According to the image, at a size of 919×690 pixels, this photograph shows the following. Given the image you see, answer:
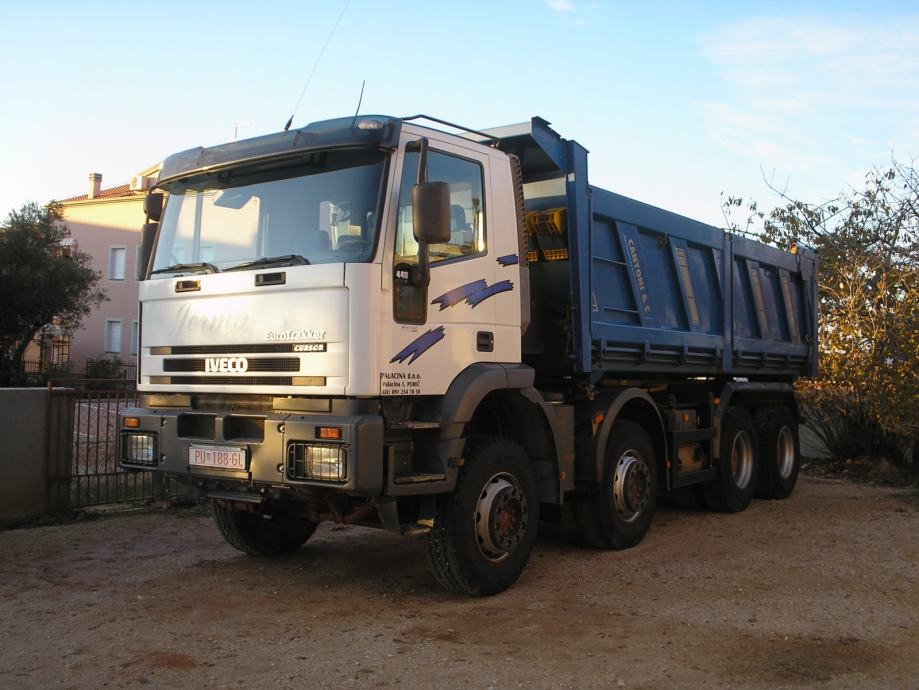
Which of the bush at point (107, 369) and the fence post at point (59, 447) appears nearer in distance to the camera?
the fence post at point (59, 447)

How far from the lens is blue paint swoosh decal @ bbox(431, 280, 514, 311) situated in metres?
5.86

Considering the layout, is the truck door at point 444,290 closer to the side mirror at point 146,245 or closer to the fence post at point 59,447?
the side mirror at point 146,245

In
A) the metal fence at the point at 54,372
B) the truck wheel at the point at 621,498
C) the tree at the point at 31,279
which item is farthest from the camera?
the tree at the point at 31,279

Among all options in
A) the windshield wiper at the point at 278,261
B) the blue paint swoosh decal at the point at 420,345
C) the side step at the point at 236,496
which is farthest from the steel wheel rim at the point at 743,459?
the windshield wiper at the point at 278,261

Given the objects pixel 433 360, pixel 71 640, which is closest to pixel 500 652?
pixel 433 360

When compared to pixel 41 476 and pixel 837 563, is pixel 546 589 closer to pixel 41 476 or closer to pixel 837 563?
pixel 837 563

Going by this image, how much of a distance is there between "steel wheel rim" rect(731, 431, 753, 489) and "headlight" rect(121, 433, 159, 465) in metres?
6.49

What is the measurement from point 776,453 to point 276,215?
7.29 meters

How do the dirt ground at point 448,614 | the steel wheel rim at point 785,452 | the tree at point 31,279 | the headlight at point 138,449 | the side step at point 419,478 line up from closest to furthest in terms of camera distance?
the dirt ground at point 448,614 → the side step at point 419,478 → the headlight at point 138,449 → the steel wheel rim at point 785,452 → the tree at point 31,279

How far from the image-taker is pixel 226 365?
231 inches

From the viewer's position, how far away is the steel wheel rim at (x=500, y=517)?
6.00 meters

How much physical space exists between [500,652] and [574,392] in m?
2.90

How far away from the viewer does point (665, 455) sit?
842 cm

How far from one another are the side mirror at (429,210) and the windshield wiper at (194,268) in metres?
1.55
